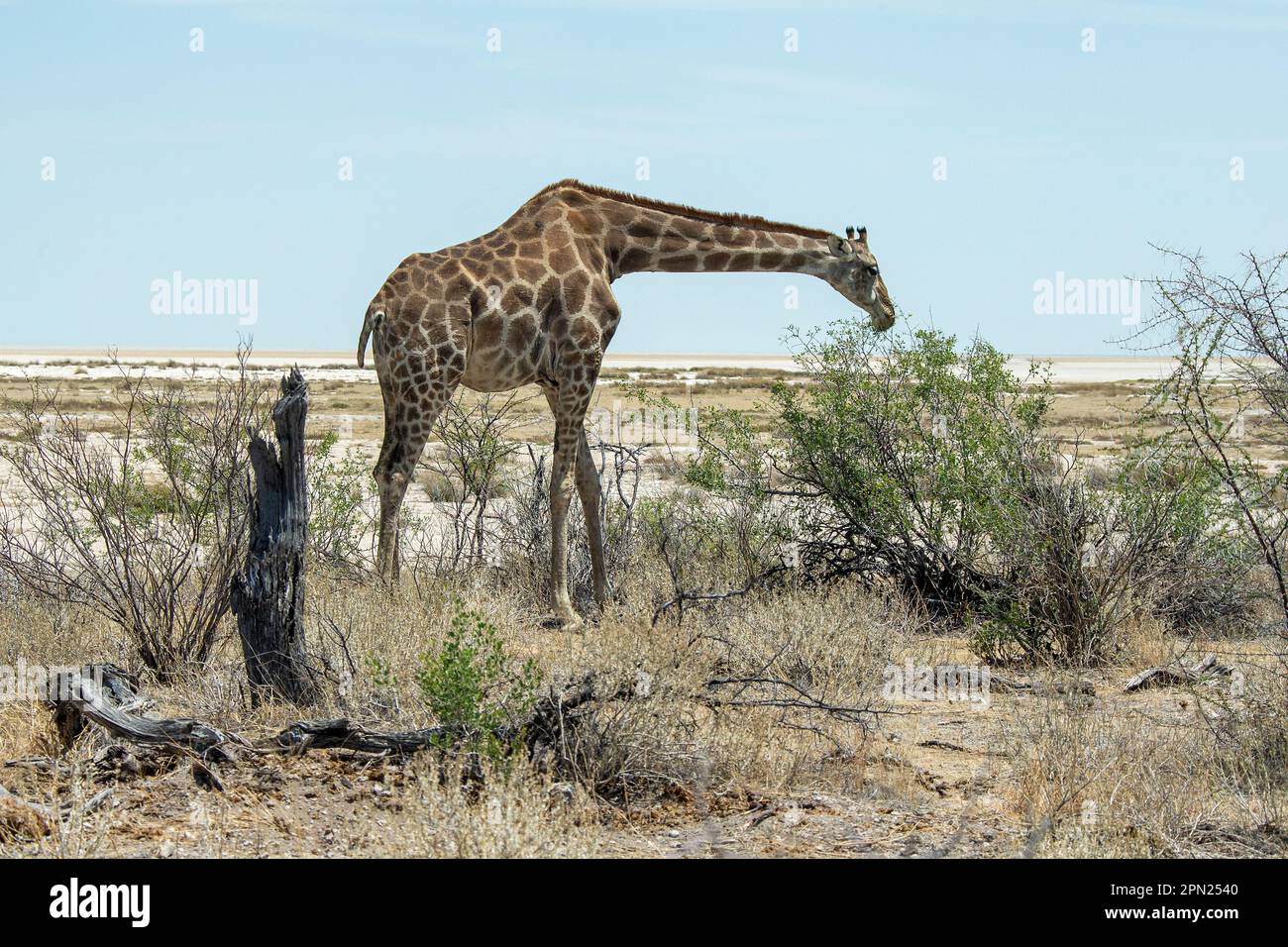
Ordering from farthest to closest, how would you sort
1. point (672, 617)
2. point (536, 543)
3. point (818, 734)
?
point (536, 543), point (672, 617), point (818, 734)

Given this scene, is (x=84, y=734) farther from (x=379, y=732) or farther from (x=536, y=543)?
(x=536, y=543)

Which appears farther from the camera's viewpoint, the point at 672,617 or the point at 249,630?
the point at 672,617

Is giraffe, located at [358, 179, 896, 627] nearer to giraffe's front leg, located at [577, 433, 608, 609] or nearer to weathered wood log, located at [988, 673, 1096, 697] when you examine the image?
giraffe's front leg, located at [577, 433, 608, 609]

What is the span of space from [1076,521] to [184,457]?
20.4ft

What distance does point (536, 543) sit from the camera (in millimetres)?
11781

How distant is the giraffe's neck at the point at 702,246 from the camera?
11555 mm

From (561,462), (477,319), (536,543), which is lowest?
(536,543)

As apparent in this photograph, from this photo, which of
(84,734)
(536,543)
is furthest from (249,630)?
(536,543)

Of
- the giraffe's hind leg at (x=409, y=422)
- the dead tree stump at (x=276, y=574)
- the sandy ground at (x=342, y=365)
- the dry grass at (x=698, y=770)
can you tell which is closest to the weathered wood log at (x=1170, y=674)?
the dry grass at (x=698, y=770)

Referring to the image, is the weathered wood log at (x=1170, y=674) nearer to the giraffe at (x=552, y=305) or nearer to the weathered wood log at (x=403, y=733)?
the giraffe at (x=552, y=305)

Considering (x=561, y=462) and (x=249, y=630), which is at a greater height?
(x=561, y=462)

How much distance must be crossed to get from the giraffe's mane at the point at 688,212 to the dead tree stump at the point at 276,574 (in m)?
4.49

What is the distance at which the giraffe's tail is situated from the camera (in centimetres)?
1039

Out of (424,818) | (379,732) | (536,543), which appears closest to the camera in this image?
(424,818)
